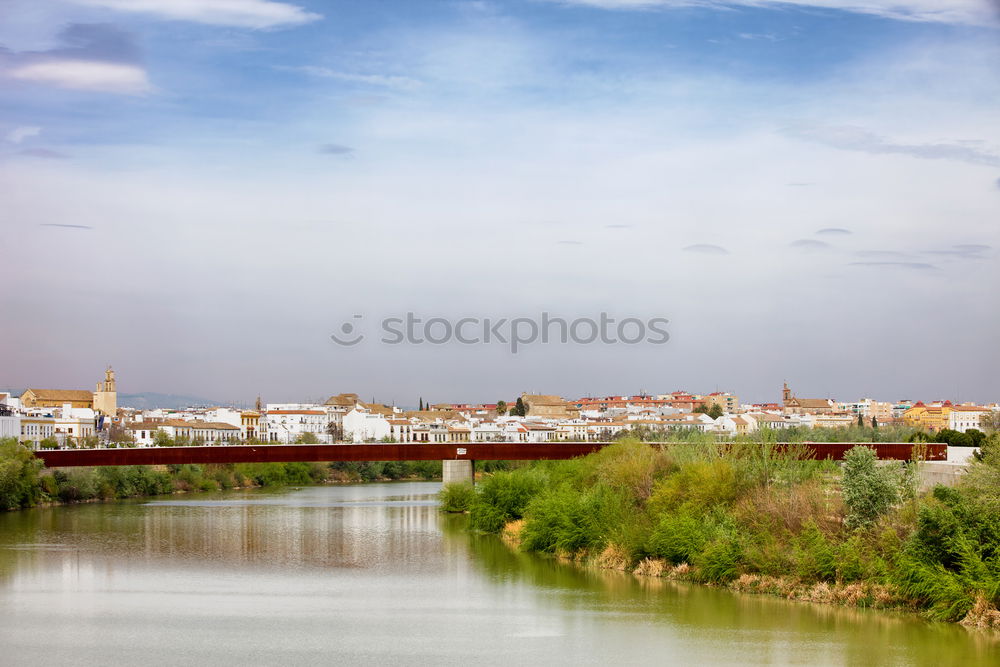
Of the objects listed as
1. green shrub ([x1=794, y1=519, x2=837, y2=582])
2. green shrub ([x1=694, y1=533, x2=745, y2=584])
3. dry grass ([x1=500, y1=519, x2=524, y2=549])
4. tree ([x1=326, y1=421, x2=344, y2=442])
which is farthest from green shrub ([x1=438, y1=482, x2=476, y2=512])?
tree ([x1=326, y1=421, x2=344, y2=442])

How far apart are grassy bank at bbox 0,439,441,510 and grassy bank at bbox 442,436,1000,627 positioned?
20.9 m

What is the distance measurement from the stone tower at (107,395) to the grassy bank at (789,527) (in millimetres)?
92450

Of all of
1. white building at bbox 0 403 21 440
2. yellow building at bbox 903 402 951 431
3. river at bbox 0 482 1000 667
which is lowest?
river at bbox 0 482 1000 667

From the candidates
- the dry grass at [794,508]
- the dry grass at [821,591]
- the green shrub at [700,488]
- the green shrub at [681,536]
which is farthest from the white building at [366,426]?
the dry grass at [821,591]

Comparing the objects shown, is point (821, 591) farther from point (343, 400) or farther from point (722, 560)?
point (343, 400)

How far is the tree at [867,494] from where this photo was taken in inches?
917

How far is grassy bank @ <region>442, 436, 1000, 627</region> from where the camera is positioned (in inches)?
819

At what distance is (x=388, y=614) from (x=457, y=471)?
91.7ft

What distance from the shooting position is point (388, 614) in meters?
21.8

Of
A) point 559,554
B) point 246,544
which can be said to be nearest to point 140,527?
point 246,544

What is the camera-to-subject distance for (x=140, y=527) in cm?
3791

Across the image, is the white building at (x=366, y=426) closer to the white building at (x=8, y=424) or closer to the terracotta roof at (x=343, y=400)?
the terracotta roof at (x=343, y=400)

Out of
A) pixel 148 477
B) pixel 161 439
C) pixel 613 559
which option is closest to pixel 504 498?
pixel 613 559

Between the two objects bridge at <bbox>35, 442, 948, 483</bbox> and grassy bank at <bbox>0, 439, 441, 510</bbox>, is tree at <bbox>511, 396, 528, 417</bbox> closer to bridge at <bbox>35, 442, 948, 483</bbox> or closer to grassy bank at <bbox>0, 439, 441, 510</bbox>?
grassy bank at <bbox>0, 439, 441, 510</bbox>
